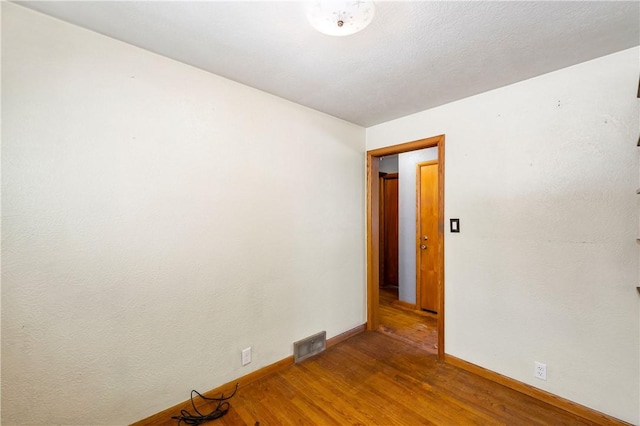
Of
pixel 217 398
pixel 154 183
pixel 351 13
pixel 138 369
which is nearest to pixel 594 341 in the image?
pixel 351 13

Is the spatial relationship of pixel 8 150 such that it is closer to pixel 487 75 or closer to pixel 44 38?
pixel 44 38

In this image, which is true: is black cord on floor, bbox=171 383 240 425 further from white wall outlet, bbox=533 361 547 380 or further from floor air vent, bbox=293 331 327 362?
white wall outlet, bbox=533 361 547 380

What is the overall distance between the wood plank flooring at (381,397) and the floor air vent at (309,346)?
0.20 ft

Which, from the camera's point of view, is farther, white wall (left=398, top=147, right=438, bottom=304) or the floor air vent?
white wall (left=398, top=147, right=438, bottom=304)

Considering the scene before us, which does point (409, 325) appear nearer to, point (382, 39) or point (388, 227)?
point (388, 227)

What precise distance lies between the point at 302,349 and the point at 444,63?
8.52 ft

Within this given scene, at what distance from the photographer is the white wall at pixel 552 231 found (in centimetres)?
167

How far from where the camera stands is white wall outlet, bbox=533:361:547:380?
6.35 ft

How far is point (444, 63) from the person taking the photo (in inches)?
71.0

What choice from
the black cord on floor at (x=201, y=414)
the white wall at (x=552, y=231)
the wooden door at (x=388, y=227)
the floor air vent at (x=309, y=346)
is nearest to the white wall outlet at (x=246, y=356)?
the black cord on floor at (x=201, y=414)

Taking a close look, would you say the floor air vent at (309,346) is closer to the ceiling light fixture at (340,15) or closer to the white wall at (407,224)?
the white wall at (407,224)

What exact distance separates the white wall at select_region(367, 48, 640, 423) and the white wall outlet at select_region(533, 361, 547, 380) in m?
0.03

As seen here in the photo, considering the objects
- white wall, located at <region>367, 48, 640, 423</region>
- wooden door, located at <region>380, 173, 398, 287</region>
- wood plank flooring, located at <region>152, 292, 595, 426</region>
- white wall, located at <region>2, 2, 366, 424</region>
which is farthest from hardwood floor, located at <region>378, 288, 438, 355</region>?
white wall, located at <region>2, 2, 366, 424</region>

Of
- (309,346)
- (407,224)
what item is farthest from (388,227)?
(309,346)
